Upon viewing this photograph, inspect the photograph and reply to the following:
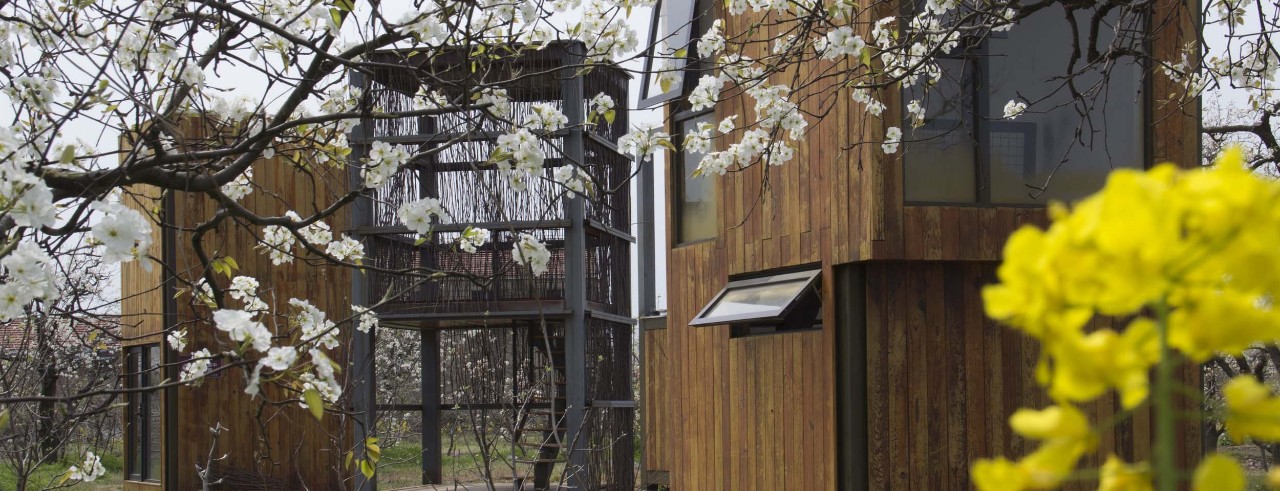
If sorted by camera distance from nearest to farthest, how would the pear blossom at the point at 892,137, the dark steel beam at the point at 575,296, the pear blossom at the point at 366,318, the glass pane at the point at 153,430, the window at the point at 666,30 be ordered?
the pear blossom at the point at 366,318 < the pear blossom at the point at 892,137 < the window at the point at 666,30 < the dark steel beam at the point at 575,296 < the glass pane at the point at 153,430

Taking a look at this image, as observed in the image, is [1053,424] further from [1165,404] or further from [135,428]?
[135,428]

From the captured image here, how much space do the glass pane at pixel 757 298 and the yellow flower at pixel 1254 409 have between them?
23.3 ft

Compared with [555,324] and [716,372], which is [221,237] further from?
[716,372]

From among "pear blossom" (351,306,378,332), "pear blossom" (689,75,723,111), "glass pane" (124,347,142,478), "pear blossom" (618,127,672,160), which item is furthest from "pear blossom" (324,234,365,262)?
"glass pane" (124,347,142,478)

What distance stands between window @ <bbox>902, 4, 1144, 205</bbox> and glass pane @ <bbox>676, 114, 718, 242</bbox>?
7.44 feet

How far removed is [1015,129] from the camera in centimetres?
759

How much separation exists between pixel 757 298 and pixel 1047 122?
2.25m

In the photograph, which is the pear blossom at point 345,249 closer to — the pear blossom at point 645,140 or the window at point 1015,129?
the pear blossom at point 645,140

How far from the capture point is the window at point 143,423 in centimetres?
1461

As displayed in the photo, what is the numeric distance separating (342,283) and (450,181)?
3797 millimetres

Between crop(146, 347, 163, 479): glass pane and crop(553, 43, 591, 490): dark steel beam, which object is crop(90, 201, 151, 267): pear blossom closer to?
crop(553, 43, 591, 490): dark steel beam

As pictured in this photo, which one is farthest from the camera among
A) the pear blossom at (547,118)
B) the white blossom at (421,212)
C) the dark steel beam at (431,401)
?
the dark steel beam at (431,401)

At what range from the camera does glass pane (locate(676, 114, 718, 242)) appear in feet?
31.6

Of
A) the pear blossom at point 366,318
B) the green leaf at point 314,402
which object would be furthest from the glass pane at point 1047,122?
the green leaf at point 314,402
